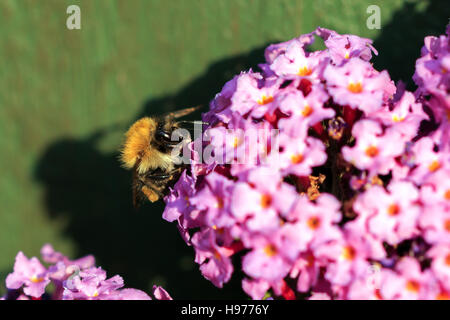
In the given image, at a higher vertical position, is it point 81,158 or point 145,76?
point 145,76

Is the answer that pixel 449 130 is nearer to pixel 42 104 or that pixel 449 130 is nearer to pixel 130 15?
pixel 130 15

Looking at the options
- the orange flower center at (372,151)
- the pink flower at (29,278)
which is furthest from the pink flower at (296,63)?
the pink flower at (29,278)

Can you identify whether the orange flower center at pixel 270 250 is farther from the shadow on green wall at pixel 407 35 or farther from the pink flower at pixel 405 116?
the shadow on green wall at pixel 407 35

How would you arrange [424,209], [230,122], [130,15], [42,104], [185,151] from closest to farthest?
[424,209] → [230,122] → [185,151] → [130,15] → [42,104]

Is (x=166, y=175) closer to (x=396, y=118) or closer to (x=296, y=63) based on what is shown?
(x=296, y=63)

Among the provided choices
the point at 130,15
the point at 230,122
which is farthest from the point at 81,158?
the point at 230,122

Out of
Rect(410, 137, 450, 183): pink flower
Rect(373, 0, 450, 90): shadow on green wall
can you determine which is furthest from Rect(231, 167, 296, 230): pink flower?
Rect(373, 0, 450, 90): shadow on green wall
